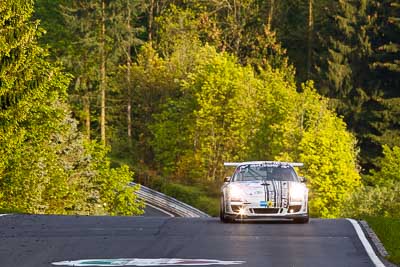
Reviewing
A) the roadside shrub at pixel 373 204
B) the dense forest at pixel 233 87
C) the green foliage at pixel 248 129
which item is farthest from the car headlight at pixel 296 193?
the green foliage at pixel 248 129

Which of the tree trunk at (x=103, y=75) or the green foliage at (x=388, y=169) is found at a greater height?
the tree trunk at (x=103, y=75)

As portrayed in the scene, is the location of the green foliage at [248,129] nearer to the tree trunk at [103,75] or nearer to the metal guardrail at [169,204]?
the tree trunk at [103,75]

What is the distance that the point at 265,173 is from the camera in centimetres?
2698

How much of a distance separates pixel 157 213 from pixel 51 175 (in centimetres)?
1935

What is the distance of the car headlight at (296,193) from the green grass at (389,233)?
1.59 m

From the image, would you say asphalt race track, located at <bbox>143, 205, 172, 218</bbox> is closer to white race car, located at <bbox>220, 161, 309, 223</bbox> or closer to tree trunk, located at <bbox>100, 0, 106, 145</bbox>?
tree trunk, located at <bbox>100, 0, 106, 145</bbox>

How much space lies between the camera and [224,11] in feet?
311

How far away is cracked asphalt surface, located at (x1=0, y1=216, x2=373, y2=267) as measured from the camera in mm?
18203

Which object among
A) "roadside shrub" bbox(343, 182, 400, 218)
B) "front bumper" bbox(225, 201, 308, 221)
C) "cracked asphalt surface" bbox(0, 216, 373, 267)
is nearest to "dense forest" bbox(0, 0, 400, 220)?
"roadside shrub" bbox(343, 182, 400, 218)

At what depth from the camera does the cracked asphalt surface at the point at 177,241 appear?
1820 centimetres

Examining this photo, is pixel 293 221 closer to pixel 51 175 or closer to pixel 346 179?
pixel 51 175

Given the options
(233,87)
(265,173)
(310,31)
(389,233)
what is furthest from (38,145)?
(310,31)

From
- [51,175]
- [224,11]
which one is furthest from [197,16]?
[51,175]

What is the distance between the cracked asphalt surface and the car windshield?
1151 mm
